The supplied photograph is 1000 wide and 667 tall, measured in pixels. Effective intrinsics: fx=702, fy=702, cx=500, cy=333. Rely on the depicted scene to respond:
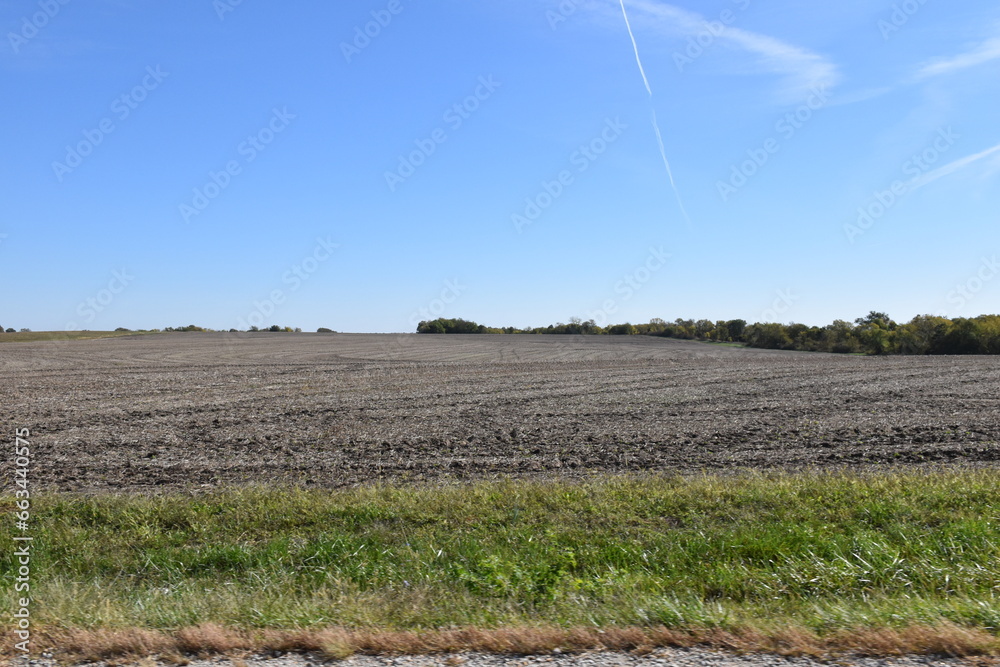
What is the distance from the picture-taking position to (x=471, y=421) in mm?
17422

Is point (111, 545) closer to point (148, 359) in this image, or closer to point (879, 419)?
point (879, 419)

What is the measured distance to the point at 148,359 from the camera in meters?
40.6

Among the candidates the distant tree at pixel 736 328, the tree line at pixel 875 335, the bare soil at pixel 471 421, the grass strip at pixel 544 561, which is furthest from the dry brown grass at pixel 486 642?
the distant tree at pixel 736 328

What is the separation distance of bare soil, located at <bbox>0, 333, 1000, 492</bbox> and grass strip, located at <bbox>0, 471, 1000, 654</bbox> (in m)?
2.15

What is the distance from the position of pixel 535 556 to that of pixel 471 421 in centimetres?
1103

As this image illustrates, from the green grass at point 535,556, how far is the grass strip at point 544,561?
0.09ft

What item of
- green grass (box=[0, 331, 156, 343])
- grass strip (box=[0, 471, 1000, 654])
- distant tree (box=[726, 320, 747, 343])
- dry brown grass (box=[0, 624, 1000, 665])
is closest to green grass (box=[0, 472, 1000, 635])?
grass strip (box=[0, 471, 1000, 654])

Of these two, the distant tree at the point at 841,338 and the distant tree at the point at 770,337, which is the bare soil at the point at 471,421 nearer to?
the distant tree at the point at 841,338

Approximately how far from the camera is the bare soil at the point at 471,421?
1201cm

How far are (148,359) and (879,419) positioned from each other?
37744 millimetres

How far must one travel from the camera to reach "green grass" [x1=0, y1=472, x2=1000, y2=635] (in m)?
4.70

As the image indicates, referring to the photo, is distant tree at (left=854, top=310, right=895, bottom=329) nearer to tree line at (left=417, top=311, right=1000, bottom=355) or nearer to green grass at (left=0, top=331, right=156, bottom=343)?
tree line at (left=417, top=311, right=1000, bottom=355)

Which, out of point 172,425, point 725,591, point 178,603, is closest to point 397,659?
point 178,603

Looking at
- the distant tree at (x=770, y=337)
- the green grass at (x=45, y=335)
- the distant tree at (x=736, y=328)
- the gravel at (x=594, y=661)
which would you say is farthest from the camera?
the distant tree at (x=736, y=328)
